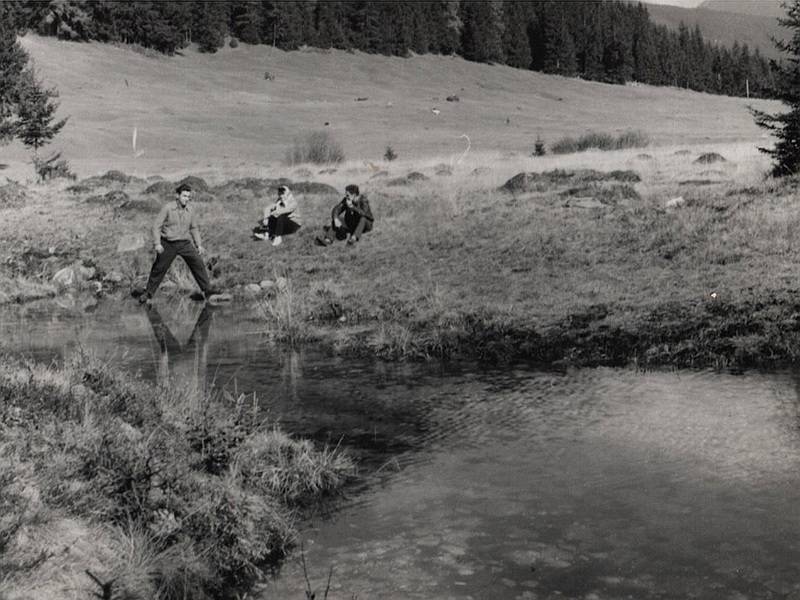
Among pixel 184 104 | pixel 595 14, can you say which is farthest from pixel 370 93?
pixel 595 14

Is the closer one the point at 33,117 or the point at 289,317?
the point at 289,317

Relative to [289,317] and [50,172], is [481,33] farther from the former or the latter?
[289,317]

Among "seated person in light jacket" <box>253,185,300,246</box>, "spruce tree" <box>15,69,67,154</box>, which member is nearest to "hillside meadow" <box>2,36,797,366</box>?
"seated person in light jacket" <box>253,185,300,246</box>

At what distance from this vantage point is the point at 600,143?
141ft

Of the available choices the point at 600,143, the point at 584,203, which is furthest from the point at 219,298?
the point at 600,143

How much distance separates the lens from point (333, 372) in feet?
31.9

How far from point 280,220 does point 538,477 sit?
12389mm

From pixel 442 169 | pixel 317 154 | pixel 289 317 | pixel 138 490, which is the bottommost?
pixel 289 317

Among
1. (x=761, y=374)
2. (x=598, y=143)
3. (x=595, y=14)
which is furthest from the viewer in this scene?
(x=595, y=14)

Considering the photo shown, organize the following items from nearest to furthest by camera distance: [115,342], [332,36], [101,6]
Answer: [115,342]
[101,6]
[332,36]

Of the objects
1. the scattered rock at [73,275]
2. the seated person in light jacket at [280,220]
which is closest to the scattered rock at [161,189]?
the seated person in light jacket at [280,220]

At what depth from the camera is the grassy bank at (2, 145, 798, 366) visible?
10242 mm

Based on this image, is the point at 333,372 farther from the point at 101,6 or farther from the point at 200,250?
the point at 101,6

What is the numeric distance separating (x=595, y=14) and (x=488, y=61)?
24137 mm
